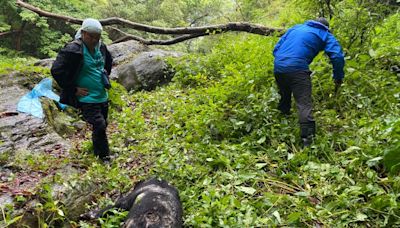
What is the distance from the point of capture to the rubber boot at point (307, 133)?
4539 millimetres

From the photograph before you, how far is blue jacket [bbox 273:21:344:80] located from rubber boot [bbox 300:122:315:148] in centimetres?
78

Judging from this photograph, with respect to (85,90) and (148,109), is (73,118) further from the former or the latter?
(85,90)

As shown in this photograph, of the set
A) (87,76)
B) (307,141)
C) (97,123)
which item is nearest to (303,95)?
(307,141)

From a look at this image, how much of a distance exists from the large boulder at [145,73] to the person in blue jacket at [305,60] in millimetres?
5507

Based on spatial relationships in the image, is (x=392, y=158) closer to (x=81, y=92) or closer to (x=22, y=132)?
(x=81, y=92)

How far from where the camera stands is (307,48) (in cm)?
471

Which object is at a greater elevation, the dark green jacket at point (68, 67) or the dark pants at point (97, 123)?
the dark green jacket at point (68, 67)

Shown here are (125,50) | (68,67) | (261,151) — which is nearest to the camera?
(68,67)

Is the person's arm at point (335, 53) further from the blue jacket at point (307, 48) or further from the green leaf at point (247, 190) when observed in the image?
the green leaf at point (247, 190)

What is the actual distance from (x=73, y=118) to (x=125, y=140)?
1467 millimetres

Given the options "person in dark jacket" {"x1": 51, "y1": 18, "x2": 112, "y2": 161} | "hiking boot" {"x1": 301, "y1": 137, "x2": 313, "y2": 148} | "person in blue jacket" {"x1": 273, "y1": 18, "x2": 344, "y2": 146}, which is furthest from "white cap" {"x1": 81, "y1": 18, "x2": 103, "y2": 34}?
Answer: "hiking boot" {"x1": 301, "y1": 137, "x2": 313, "y2": 148}

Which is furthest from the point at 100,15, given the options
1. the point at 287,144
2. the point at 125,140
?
the point at 287,144

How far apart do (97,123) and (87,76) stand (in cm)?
67

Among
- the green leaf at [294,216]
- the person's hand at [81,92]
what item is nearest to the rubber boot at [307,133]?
the green leaf at [294,216]
